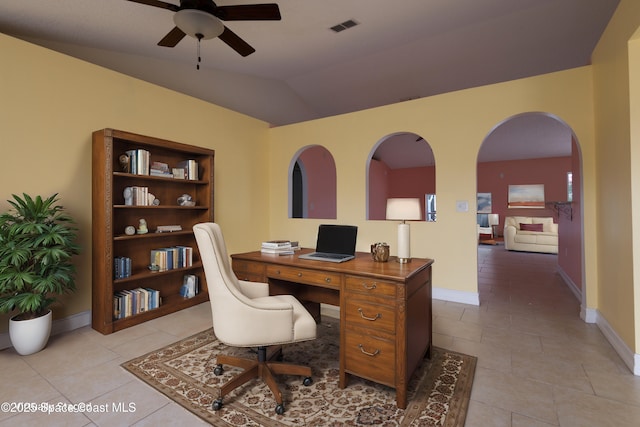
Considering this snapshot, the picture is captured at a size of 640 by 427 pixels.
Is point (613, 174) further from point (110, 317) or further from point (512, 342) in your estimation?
point (110, 317)

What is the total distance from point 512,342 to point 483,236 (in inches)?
319

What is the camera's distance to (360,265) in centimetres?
203

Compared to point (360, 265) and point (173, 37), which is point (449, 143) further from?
point (173, 37)

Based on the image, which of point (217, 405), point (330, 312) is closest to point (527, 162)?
point (330, 312)

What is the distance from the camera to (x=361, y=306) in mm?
1808

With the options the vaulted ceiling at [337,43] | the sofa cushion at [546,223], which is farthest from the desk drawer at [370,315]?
the sofa cushion at [546,223]

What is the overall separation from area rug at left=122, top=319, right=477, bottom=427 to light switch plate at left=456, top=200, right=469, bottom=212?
185 centimetres

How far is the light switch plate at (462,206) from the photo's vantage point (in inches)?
142

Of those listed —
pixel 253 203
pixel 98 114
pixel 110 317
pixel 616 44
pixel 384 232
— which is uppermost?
pixel 616 44

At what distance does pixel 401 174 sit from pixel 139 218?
30.2ft

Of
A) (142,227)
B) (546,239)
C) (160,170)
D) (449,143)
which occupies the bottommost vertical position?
(546,239)

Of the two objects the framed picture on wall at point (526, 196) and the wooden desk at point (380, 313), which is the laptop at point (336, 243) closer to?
the wooden desk at point (380, 313)

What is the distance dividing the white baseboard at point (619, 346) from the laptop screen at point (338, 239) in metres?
2.09

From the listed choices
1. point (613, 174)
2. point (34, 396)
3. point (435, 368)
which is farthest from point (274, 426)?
point (613, 174)
